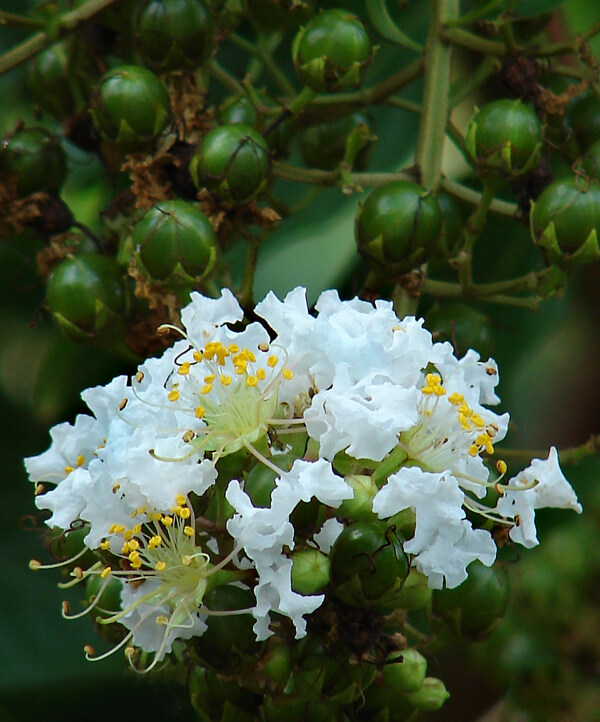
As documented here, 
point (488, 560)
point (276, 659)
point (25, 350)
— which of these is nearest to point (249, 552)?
point (276, 659)

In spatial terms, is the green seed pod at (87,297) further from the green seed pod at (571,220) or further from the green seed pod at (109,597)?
the green seed pod at (571,220)

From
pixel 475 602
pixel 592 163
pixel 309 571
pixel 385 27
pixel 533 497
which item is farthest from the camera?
pixel 385 27

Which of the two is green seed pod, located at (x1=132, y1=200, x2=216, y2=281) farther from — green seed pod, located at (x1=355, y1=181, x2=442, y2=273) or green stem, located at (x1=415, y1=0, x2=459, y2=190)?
green stem, located at (x1=415, y1=0, x2=459, y2=190)

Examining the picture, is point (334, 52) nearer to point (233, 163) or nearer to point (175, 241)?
point (233, 163)

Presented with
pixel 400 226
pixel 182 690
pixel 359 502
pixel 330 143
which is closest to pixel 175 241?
pixel 400 226

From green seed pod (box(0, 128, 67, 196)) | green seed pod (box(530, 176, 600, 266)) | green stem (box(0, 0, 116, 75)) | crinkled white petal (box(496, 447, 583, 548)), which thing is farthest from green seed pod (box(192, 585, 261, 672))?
green stem (box(0, 0, 116, 75))

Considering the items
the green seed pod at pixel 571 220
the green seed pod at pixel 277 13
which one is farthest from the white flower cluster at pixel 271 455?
the green seed pod at pixel 277 13

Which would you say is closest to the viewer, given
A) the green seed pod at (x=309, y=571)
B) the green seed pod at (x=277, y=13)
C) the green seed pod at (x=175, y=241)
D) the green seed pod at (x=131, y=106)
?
the green seed pod at (x=309, y=571)
